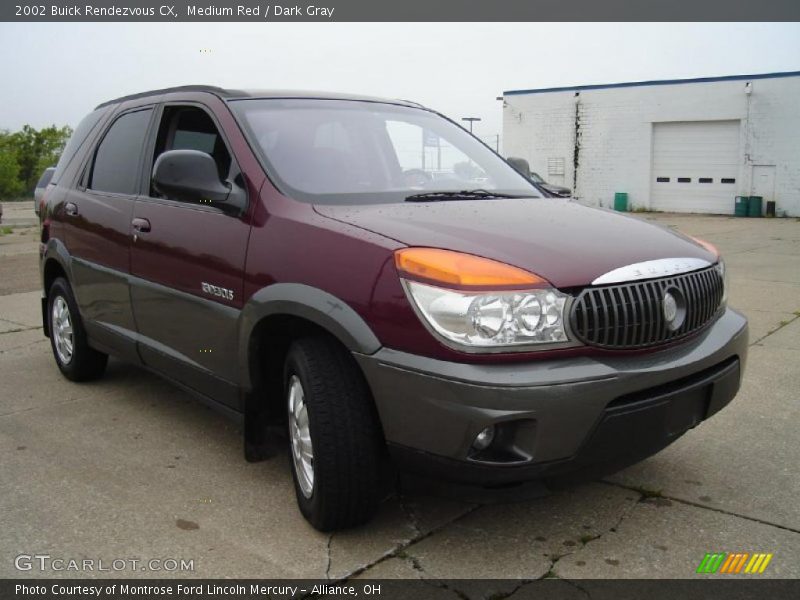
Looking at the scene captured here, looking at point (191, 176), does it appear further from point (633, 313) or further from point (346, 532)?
point (633, 313)

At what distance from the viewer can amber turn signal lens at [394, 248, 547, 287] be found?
8.32ft

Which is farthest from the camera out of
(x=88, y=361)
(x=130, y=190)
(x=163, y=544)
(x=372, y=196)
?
(x=88, y=361)

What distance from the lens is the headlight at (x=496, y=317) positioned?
2.50 meters

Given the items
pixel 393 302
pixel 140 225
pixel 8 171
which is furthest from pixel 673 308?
pixel 8 171

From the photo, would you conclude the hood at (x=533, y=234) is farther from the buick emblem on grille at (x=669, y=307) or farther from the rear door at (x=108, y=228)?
the rear door at (x=108, y=228)

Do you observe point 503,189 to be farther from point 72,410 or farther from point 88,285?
point 72,410

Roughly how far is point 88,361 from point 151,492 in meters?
1.93

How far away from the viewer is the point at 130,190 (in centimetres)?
429

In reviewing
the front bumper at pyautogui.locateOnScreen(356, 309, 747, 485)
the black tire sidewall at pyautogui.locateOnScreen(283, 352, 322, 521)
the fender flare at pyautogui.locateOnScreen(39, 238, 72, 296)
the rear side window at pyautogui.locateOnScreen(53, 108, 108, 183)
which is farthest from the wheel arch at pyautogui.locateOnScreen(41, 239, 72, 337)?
the front bumper at pyautogui.locateOnScreen(356, 309, 747, 485)

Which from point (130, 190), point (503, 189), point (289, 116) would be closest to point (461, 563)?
point (503, 189)

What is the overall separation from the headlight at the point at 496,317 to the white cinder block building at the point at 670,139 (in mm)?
26115

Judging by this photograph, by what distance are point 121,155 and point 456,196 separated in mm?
2188

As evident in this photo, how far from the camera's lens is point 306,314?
9.46 ft

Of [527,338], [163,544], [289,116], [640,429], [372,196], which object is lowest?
[163,544]
